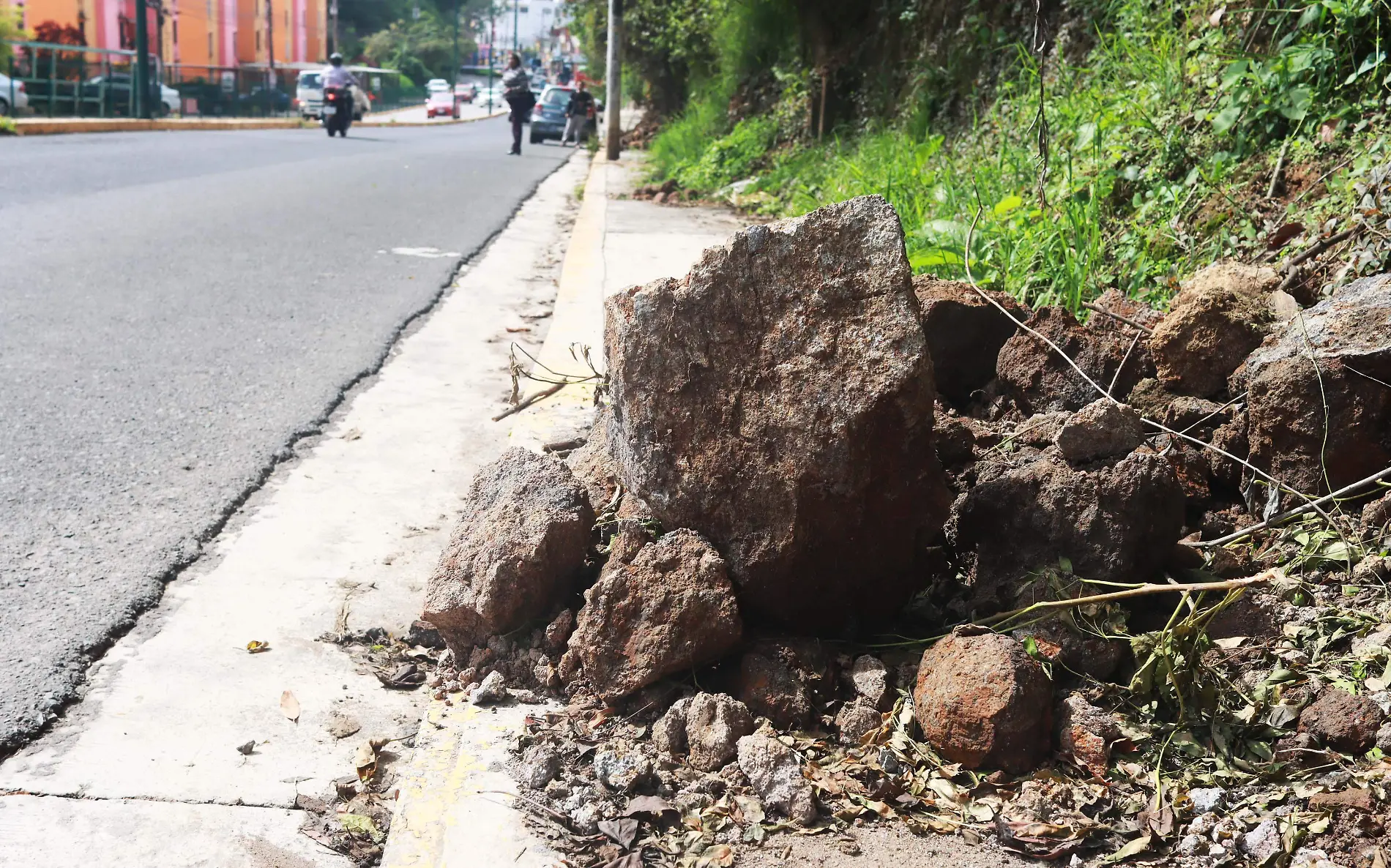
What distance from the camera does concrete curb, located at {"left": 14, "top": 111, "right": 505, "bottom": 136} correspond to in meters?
20.8

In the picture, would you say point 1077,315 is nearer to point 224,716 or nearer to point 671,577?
point 671,577

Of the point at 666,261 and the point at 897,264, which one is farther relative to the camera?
the point at 666,261

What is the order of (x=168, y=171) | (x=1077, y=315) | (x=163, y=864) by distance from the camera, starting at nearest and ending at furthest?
1. (x=163, y=864)
2. (x=1077, y=315)
3. (x=168, y=171)

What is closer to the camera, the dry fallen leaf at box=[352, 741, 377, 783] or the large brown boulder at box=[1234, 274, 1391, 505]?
the dry fallen leaf at box=[352, 741, 377, 783]

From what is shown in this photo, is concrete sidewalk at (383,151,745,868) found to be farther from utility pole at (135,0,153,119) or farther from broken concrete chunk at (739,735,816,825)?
utility pole at (135,0,153,119)

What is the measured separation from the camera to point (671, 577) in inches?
88.3

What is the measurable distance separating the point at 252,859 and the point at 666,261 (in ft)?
18.3

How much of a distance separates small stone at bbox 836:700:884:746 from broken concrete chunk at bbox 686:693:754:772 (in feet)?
0.54

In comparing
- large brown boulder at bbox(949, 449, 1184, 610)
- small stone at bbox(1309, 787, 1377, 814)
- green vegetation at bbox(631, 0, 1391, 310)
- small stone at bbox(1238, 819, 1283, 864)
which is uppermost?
green vegetation at bbox(631, 0, 1391, 310)

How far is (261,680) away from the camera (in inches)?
98.0

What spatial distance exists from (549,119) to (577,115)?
340cm

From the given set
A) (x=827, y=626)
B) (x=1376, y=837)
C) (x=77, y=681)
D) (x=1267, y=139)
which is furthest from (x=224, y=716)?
(x=1267, y=139)

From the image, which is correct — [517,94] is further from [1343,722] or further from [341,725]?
[1343,722]

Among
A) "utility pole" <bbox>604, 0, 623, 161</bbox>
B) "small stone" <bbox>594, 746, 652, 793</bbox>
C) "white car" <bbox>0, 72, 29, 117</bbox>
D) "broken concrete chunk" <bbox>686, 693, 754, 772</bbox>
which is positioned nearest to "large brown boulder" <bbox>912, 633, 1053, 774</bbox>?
"broken concrete chunk" <bbox>686, 693, 754, 772</bbox>
